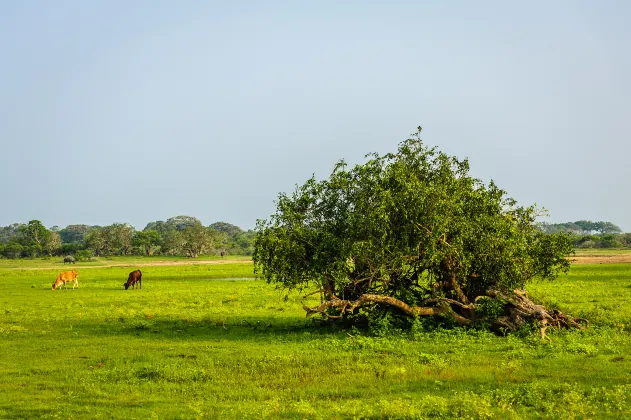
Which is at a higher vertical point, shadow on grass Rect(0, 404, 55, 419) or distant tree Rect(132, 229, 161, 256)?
distant tree Rect(132, 229, 161, 256)

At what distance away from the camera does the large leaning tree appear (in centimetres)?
1977

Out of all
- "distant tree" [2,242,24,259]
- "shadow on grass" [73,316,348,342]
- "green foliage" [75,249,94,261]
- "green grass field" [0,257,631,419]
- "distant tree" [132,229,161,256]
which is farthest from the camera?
"distant tree" [132,229,161,256]

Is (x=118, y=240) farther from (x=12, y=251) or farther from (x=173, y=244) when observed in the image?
(x=12, y=251)

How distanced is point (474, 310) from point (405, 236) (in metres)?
3.49

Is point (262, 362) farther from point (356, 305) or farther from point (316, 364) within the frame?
point (356, 305)

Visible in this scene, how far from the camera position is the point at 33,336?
2150 cm

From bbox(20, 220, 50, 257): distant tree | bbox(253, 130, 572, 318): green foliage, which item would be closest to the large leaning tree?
bbox(253, 130, 572, 318): green foliage

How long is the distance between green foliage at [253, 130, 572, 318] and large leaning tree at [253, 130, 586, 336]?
4cm

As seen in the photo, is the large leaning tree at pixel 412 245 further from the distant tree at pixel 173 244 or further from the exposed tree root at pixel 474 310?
the distant tree at pixel 173 244

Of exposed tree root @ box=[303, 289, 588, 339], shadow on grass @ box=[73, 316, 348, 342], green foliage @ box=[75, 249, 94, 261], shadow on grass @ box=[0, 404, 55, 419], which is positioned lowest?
shadow on grass @ box=[0, 404, 55, 419]

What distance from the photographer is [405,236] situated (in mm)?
19859

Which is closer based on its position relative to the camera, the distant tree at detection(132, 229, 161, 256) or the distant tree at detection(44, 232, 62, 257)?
the distant tree at detection(44, 232, 62, 257)

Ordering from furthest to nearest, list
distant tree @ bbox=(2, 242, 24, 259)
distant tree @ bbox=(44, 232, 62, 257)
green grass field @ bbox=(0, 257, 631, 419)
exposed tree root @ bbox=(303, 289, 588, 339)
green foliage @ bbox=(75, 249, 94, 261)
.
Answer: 1. distant tree @ bbox=(44, 232, 62, 257)
2. distant tree @ bbox=(2, 242, 24, 259)
3. green foliage @ bbox=(75, 249, 94, 261)
4. exposed tree root @ bbox=(303, 289, 588, 339)
5. green grass field @ bbox=(0, 257, 631, 419)

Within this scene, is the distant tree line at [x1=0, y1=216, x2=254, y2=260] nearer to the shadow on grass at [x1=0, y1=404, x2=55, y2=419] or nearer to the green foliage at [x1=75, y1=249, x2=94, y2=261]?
the green foliage at [x1=75, y1=249, x2=94, y2=261]
